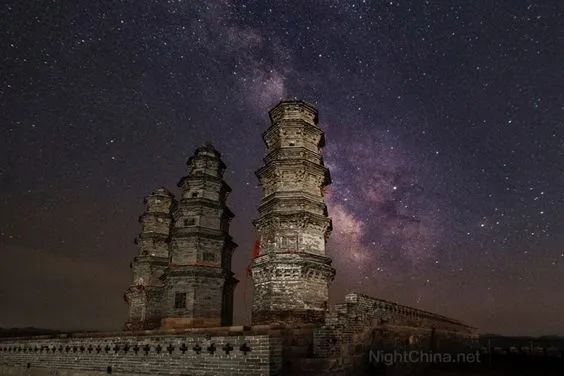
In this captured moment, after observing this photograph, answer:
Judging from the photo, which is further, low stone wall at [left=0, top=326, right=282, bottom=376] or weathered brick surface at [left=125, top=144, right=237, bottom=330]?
weathered brick surface at [left=125, top=144, right=237, bottom=330]

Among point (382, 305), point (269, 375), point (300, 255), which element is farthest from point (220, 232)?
point (269, 375)

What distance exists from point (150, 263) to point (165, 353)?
64.3ft

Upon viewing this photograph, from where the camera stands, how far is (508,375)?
17062 millimetres

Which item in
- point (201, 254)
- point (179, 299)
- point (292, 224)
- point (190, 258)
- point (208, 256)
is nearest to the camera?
point (292, 224)

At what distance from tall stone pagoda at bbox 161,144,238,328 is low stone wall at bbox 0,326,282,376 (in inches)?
314

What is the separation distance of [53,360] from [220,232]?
1190 cm

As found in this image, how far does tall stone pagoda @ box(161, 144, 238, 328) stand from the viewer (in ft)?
78.4

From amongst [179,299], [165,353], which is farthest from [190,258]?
[165,353]

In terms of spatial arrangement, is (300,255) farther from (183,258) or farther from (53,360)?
(53,360)

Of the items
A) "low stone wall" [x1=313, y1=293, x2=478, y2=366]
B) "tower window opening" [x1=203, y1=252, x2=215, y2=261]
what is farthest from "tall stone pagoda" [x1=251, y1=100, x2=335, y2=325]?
"tower window opening" [x1=203, y1=252, x2=215, y2=261]

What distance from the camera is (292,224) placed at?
20.0 meters

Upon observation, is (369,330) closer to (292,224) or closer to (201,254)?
(292,224)

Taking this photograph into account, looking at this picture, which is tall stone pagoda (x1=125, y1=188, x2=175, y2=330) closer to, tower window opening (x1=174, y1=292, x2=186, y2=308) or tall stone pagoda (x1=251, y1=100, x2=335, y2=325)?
tower window opening (x1=174, y1=292, x2=186, y2=308)

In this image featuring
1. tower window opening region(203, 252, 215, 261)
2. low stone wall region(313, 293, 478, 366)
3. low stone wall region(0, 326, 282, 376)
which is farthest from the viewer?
tower window opening region(203, 252, 215, 261)
